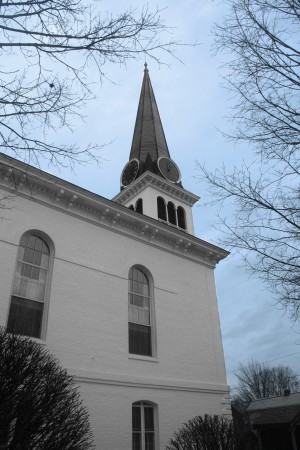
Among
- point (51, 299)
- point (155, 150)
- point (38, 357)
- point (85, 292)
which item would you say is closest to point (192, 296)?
point (85, 292)

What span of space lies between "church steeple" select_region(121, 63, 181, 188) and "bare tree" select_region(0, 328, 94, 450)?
18.7 m

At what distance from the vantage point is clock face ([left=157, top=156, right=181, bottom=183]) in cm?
2519

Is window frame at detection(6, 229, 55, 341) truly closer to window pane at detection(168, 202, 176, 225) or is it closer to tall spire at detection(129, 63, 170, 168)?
window pane at detection(168, 202, 176, 225)

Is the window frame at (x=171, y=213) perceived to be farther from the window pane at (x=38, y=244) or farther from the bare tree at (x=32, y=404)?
the bare tree at (x=32, y=404)

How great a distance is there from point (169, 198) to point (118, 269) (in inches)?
384

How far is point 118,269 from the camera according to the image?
48.8 ft

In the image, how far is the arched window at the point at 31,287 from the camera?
458 inches

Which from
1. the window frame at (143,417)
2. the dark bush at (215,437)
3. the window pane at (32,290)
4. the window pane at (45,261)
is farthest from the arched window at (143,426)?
the window pane at (45,261)

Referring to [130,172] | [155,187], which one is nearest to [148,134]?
[130,172]

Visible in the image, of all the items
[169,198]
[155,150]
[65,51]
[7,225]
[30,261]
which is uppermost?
[155,150]

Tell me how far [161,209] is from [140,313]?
30.0 ft

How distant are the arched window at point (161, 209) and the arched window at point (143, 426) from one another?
11.4m

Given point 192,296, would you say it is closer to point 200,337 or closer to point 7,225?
point 200,337

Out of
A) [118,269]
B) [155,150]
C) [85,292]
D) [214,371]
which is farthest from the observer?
[155,150]
